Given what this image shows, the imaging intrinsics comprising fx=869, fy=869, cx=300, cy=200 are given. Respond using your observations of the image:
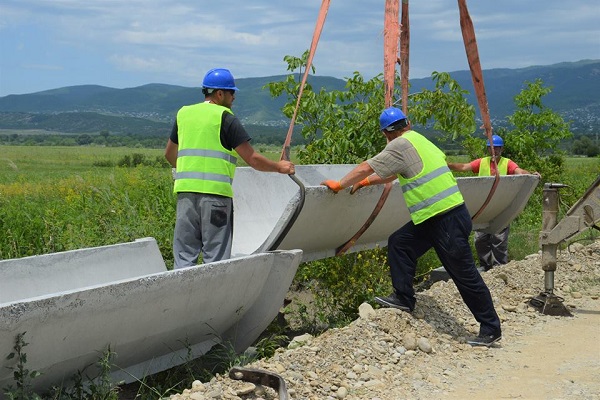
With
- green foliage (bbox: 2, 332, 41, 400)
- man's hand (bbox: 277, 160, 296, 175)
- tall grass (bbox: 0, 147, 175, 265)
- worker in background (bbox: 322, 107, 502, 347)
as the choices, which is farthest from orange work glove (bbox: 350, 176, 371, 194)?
green foliage (bbox: 2, 332, 41, 400)

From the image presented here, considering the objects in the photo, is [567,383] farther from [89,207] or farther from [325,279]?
[89,207]

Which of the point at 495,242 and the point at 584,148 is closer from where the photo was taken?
the point at 495,242

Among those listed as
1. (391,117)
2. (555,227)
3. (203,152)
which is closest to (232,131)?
(203,152)

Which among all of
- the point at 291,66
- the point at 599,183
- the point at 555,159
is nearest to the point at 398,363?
the point at 599,183

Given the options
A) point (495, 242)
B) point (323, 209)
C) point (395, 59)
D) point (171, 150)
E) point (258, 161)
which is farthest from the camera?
point (495, 242)

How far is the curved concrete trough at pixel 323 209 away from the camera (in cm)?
674

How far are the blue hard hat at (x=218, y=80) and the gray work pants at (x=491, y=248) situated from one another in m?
5.06

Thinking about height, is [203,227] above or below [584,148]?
above

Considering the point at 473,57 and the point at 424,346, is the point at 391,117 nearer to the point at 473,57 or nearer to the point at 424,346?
the point at 424,346

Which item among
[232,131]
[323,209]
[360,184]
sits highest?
[232,131]

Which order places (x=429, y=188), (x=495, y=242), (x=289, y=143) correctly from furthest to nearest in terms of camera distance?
(x=495, y=242) < (x=289, y=143) < (x=429, y=188)

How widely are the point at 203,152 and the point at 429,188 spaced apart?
1625 mm

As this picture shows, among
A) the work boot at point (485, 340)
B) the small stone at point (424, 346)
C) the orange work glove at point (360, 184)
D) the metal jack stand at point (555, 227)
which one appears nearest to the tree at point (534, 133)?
the metal jack stand at point (555, 227)

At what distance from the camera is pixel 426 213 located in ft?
20.3
